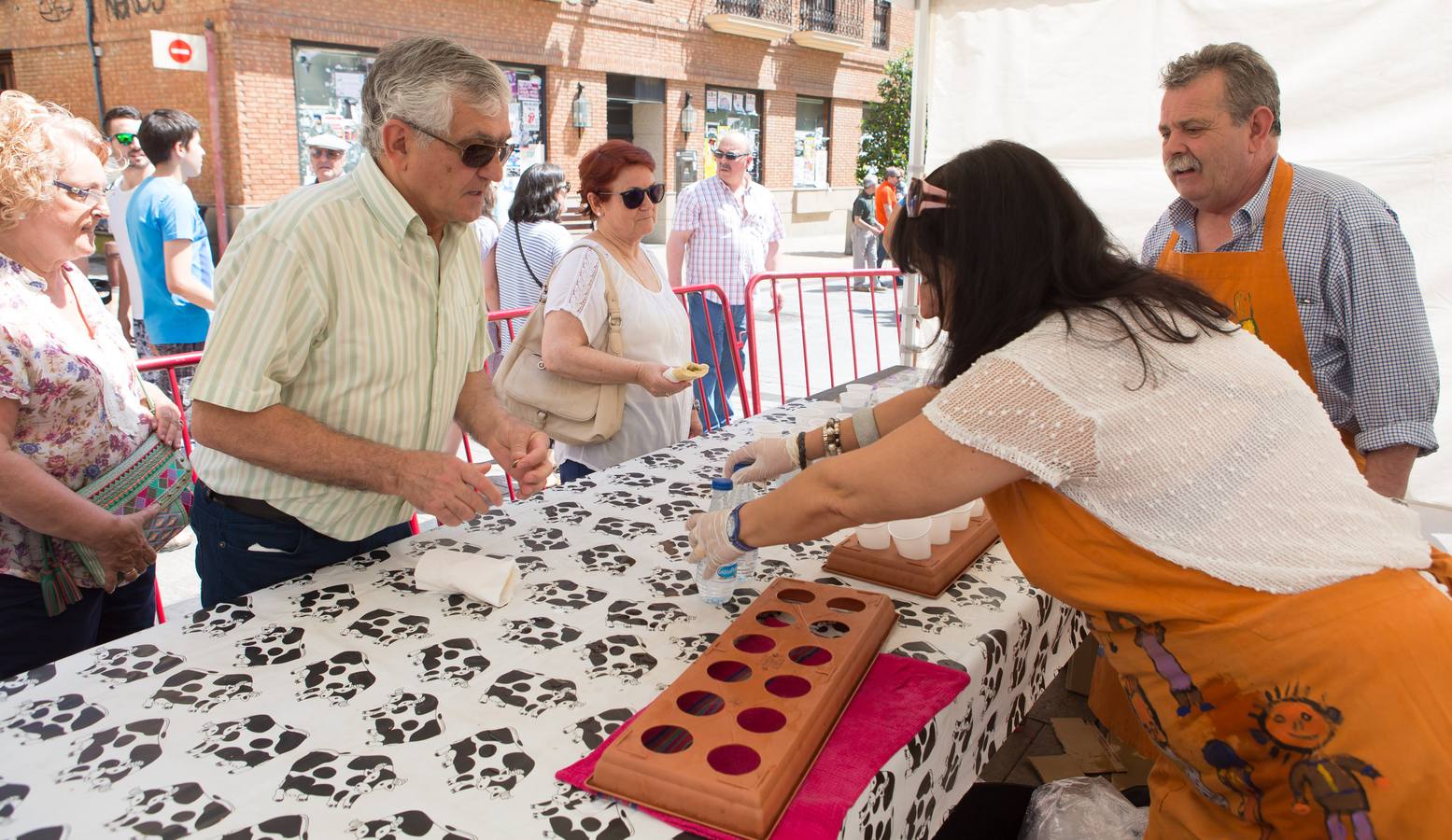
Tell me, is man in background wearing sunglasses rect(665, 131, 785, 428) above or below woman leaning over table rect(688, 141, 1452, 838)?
above

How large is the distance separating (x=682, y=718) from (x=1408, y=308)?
2.19 meters

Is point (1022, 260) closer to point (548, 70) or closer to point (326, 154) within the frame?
point (326, 154)

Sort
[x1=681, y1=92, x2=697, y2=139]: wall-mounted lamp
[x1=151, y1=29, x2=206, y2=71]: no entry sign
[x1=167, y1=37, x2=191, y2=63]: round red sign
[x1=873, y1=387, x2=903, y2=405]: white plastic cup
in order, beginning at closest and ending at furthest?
[x1=873, y1=387, x2=903, y2=405]: white plastic cup < [x1=151, y1=29, x2=206, y2=71]: no entry sign < [x1=167, y1=37, x2=191, y2=63]: round red sign < [x1=681, y1=92, x2=697, y2=139]: wall-mounted lamp

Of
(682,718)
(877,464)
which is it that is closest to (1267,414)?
(877,464)

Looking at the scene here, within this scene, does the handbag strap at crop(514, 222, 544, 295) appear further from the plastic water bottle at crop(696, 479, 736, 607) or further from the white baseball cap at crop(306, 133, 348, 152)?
the plastic water bottle at crop(696, 479, 736, 607)

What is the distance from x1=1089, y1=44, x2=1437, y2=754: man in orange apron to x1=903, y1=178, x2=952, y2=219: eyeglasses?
52.0 inches

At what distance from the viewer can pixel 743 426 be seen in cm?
309

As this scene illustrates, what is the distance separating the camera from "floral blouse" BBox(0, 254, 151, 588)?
195cm

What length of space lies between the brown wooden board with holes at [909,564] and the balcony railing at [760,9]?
20.4 metres

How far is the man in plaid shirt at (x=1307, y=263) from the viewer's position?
2.34 meters

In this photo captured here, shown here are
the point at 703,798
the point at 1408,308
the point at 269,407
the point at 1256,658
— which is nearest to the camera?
the point at 703,798

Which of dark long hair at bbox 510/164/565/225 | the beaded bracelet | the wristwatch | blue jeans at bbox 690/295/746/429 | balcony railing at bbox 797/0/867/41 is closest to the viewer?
the wristwatch

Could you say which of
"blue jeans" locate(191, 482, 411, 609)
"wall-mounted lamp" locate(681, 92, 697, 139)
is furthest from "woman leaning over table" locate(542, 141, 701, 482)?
"wall-mounted lamp" locate(681, 92, 697, 139)

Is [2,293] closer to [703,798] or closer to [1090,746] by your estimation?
[703,798]
